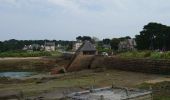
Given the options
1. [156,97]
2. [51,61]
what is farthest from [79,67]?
[156,97]

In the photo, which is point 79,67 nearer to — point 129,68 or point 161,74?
point 129,68

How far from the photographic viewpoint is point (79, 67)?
4416cm

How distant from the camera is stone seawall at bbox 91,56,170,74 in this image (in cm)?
3191

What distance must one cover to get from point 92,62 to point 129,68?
8.58 metres

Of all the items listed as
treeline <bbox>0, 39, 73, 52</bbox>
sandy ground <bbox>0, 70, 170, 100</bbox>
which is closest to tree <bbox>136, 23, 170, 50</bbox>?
sandy ground <bbox>0, 70, 170, 100</bbox>

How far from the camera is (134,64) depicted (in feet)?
117

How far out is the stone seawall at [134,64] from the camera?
3191cm

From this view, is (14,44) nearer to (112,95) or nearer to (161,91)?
(161,91)

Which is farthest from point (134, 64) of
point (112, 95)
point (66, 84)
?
point (112, 95)

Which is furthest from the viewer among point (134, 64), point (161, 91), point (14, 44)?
point (14, 44)

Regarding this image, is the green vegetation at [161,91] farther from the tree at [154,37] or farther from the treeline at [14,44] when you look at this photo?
the treeline at [14,44]

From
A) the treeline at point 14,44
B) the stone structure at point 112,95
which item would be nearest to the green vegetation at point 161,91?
the stone structure at point 112,95

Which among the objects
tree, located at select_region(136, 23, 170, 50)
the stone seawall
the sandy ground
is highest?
tree, located at select_region(136, 23, 170, 50)

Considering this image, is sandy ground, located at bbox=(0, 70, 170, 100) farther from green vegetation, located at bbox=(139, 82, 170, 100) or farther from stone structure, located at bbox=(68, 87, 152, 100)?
stone structure, located at bbox=(68, 87, 152, 100)
